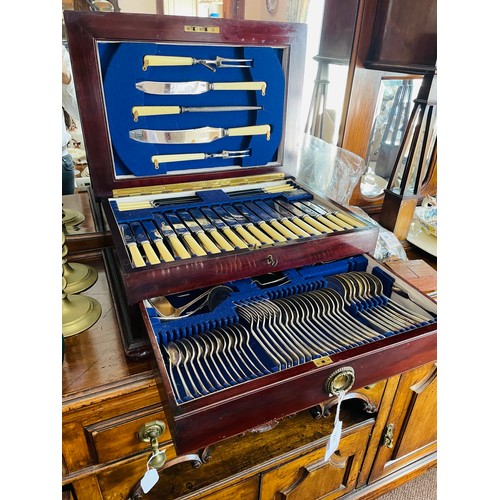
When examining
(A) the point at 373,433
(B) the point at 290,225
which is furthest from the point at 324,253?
(A) the point at 373,433

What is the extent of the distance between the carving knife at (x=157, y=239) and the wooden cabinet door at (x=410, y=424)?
2.15 feet

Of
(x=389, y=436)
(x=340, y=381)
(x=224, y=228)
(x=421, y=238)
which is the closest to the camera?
(x=340, y=381)

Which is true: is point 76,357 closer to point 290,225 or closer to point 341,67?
point 290,225

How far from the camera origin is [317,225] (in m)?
0.85

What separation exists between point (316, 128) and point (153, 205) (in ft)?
2.38

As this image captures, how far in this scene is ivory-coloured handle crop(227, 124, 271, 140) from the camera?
0.99m

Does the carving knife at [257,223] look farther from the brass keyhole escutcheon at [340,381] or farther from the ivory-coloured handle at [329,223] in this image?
the brass keyhole escutcheon at [340,381]

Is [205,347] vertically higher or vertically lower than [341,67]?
lower

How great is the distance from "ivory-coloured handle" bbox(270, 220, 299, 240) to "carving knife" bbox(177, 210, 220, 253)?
0.51 ft

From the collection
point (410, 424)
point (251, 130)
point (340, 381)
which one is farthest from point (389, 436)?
point (251, 130)

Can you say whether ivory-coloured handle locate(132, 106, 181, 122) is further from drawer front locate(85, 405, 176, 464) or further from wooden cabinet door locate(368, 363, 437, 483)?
wooden cabinet door locate(368, 363, 437, 483)

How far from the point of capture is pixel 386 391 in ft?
3.12

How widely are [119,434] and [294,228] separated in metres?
0.52

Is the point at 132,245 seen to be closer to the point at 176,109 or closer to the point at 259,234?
the point at 259,234
